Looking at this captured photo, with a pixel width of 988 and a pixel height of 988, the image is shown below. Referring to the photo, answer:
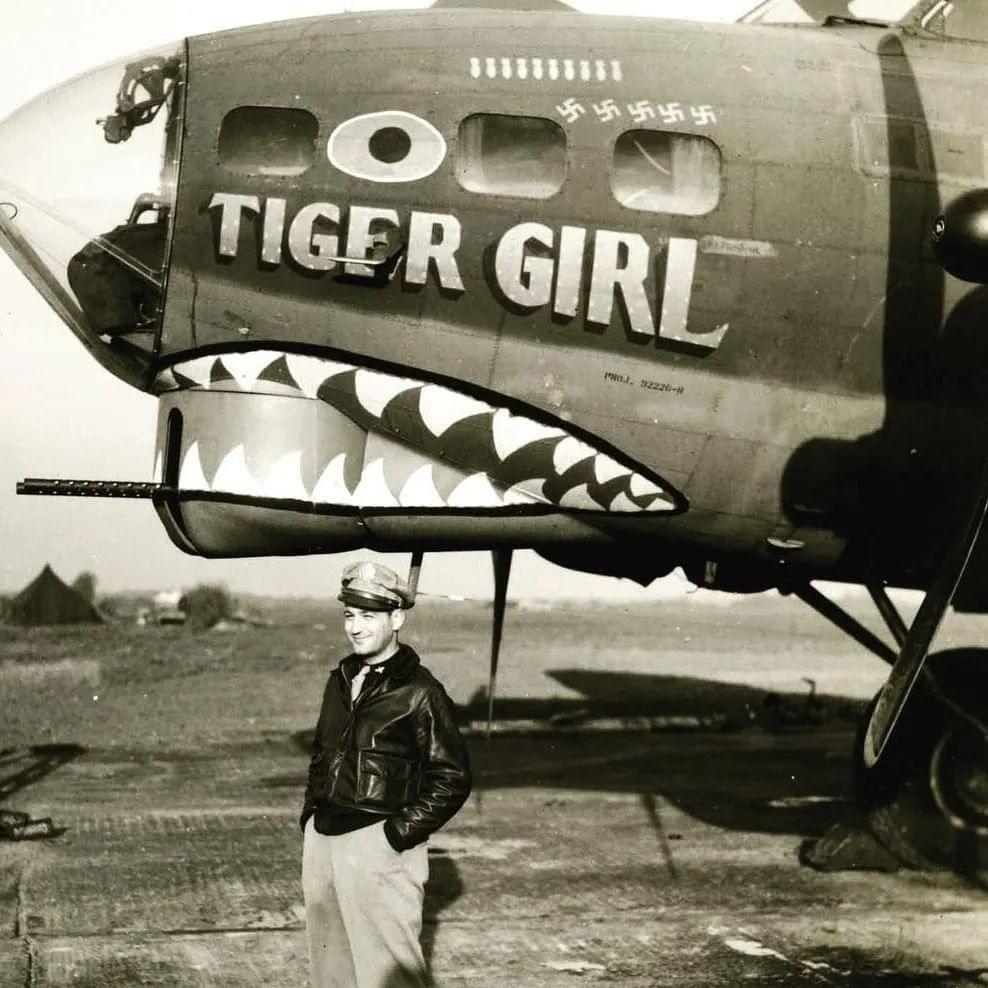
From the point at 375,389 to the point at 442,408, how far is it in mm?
367

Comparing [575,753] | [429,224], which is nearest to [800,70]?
[429,224]

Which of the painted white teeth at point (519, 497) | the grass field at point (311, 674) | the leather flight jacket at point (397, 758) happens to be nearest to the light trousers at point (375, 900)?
the leather flight jacket at point (397, 758)

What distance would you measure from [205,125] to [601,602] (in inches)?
2803

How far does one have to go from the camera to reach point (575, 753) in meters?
13.9

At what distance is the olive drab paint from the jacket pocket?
276 centimetres

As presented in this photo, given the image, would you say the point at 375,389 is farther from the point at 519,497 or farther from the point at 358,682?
the point at 358,682

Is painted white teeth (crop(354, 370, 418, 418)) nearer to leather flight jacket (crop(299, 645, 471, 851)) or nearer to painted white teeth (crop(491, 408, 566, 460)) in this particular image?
painted white teeth (crop(491, 408, 566, 460))

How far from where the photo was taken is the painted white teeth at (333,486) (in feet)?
22.6

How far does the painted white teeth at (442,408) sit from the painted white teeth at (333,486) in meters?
0.50

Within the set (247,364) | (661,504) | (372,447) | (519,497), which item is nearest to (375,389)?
(372,447)

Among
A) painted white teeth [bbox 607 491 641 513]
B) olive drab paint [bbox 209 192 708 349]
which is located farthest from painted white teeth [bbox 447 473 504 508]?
olive drab paint [bbox 209 192 708 349]

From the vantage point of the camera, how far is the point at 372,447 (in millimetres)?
7047

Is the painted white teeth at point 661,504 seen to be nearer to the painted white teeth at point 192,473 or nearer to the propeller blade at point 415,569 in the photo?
the propeller blade at point 415,569

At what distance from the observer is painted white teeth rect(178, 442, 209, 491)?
6.88 metres
